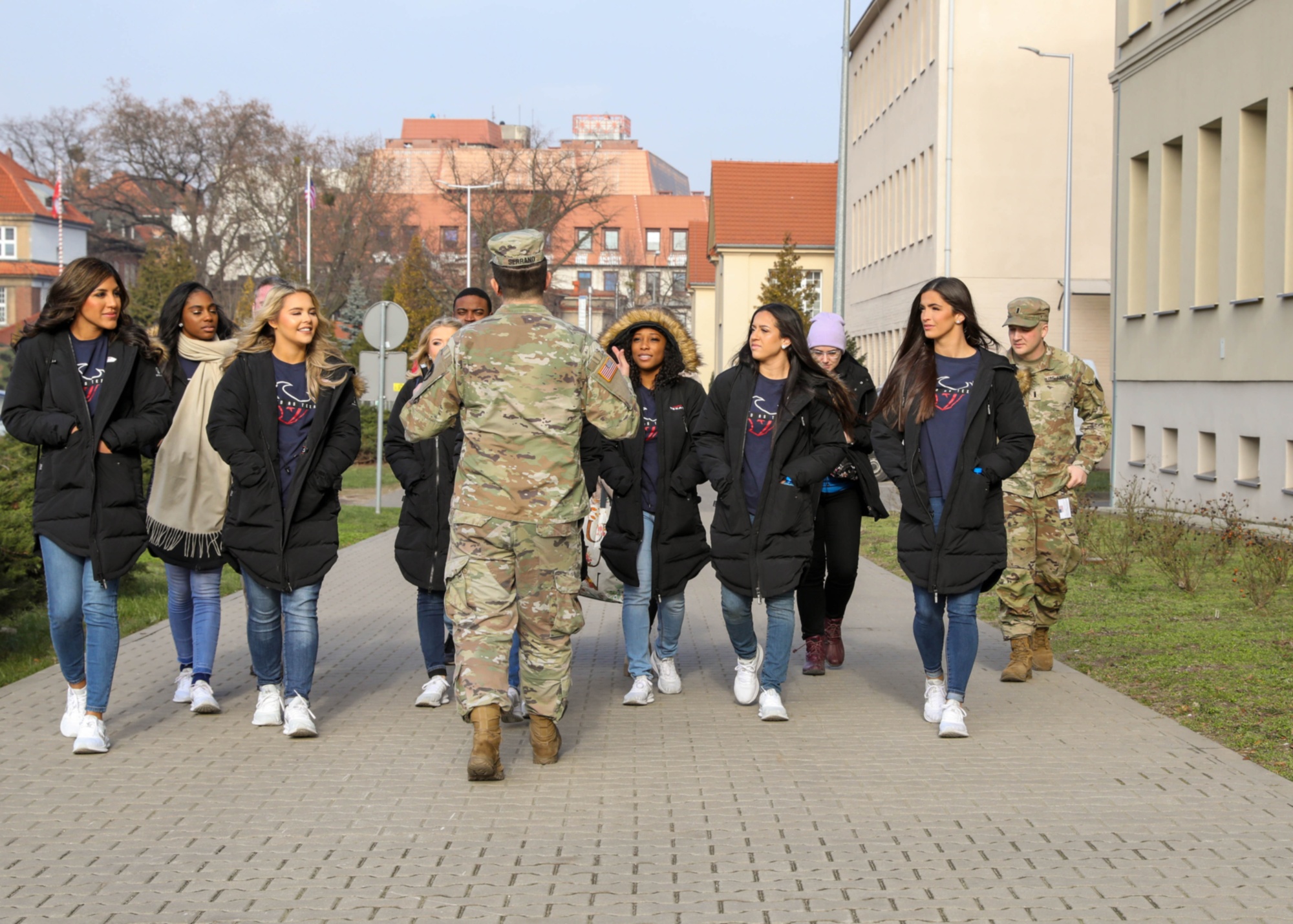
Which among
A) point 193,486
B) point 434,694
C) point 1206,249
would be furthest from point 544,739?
point 1206,249

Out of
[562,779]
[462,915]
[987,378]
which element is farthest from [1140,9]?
[462,915]

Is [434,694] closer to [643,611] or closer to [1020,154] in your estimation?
[643,611]

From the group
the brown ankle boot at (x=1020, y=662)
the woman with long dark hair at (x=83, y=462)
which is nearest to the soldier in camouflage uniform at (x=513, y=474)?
the woman with long dark hair at (x=83, y=462)

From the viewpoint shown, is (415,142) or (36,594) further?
(415,142)

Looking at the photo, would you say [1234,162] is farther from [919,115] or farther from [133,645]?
[919,115]

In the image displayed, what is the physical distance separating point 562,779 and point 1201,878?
96.8 inches

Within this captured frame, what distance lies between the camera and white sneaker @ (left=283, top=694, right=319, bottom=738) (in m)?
6.91

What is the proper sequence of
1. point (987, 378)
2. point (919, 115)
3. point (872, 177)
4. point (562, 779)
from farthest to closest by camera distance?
point (872, 177), point (919, 115), point (987, 378), point (562, 779)

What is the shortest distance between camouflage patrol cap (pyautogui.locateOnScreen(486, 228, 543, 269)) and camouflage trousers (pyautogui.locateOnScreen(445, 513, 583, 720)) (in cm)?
103

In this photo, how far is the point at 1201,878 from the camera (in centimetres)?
484

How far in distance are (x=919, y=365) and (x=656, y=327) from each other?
1325 millimetres

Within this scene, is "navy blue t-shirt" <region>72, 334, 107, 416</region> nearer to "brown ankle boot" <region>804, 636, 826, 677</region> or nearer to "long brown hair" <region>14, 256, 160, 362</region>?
"long brown hair" <region>14, 256, 160, 362</region>

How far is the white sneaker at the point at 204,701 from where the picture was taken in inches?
292

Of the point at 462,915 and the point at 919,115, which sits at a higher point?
the point at 919,115
